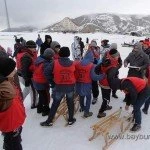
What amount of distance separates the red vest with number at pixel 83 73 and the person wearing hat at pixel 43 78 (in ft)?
2.12

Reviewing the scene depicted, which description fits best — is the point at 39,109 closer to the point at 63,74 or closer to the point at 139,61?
the point at 63,74

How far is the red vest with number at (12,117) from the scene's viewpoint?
13.7 feet

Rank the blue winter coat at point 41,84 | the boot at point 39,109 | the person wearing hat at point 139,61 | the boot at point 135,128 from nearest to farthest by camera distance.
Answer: the boot at point 135,128 → the blue winter coat at point 41,84 → the boot at point 39,109 → the person wearing hat at point 139,61

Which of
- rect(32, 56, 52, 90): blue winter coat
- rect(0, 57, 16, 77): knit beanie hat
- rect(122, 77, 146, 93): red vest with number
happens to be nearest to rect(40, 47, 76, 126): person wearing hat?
rect(32, 56, 52, 90): blue winter coat

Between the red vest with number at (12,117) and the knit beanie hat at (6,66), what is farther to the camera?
the red vest with number at (12,117)

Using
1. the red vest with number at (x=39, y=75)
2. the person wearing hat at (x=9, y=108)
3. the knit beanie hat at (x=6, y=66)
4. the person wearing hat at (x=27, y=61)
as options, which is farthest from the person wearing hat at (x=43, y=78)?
the knit beanie hat at (x=6, y=66)

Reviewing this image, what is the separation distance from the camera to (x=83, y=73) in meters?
6.35

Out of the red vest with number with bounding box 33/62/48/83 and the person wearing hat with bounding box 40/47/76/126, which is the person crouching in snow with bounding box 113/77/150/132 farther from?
the red vest with number with bounding box 33/62/48/83

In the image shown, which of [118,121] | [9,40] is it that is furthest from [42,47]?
[9,40]

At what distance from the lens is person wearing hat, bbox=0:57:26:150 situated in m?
3.97

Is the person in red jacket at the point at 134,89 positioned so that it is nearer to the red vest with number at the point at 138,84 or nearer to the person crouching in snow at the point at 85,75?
the red vest with number at the point at 138,84

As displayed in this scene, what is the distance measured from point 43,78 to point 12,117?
2.42 m

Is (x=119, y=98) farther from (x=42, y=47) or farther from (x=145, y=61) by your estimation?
(x=42, y=47)

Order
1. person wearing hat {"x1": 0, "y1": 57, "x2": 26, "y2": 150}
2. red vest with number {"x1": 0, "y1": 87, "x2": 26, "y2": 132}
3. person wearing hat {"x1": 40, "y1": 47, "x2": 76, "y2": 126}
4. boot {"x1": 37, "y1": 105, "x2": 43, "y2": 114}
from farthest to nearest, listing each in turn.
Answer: boot {"x1": 37, "y1": 105, "x2": 43, "y2": 114} < person wearing hat {"x1": 40, "y1": 47, "x2": 76, "y2": 126} < red vest with number {"x1": 0, "y1": 87, "x2": 26, "y2": 132} < person wearing hat {"x1": 0, "y1": 57, "x2": 26, "y2": 150}
